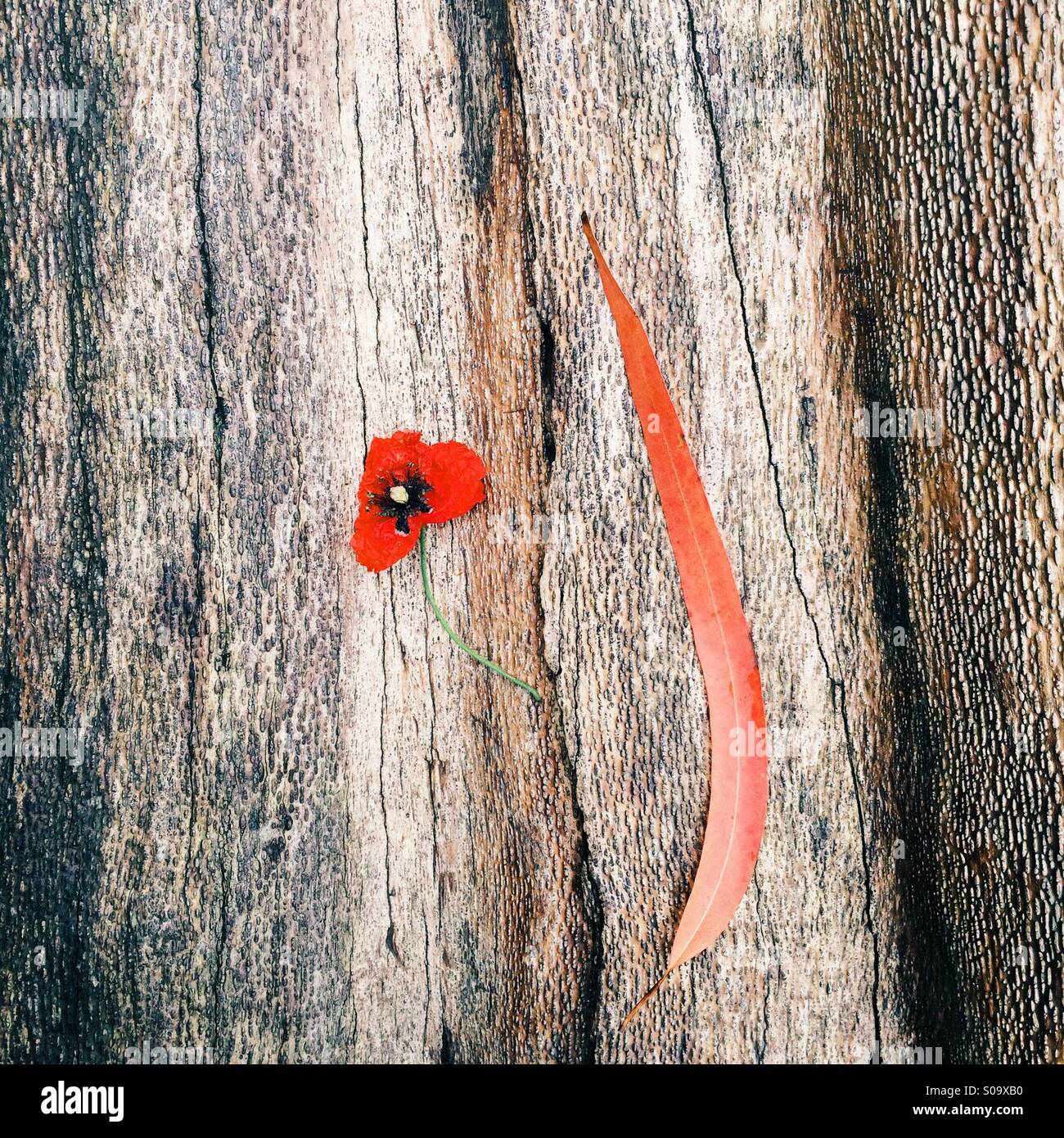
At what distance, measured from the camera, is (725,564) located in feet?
4.08

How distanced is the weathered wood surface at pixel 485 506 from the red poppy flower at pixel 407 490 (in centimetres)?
6

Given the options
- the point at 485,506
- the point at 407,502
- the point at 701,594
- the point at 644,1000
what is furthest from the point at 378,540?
the point at 644,1000

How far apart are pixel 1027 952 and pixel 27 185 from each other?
1.88m

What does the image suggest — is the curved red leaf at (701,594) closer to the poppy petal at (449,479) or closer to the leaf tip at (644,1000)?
the leaf tip at (644,1000)

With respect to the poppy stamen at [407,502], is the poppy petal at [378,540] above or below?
below

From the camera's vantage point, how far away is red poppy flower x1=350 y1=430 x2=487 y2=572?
124 cm

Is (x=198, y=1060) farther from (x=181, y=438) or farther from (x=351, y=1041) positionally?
(x=181, y=438)

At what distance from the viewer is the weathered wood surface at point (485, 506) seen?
123cm

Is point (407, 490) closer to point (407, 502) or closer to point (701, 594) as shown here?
point (407, 502)

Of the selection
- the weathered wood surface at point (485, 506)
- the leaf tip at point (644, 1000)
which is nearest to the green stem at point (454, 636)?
the weathered wood surface at point (485, 506)

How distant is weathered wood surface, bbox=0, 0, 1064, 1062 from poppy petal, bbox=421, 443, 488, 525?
0.17ft

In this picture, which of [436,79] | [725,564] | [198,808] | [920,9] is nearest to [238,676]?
[198,808]

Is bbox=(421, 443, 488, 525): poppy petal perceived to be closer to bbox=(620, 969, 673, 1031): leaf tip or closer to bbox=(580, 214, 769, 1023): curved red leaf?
bbox=(580, 214, 769, 1023): curved red leaf

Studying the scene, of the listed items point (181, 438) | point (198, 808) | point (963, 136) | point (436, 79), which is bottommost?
point (198, 808)
